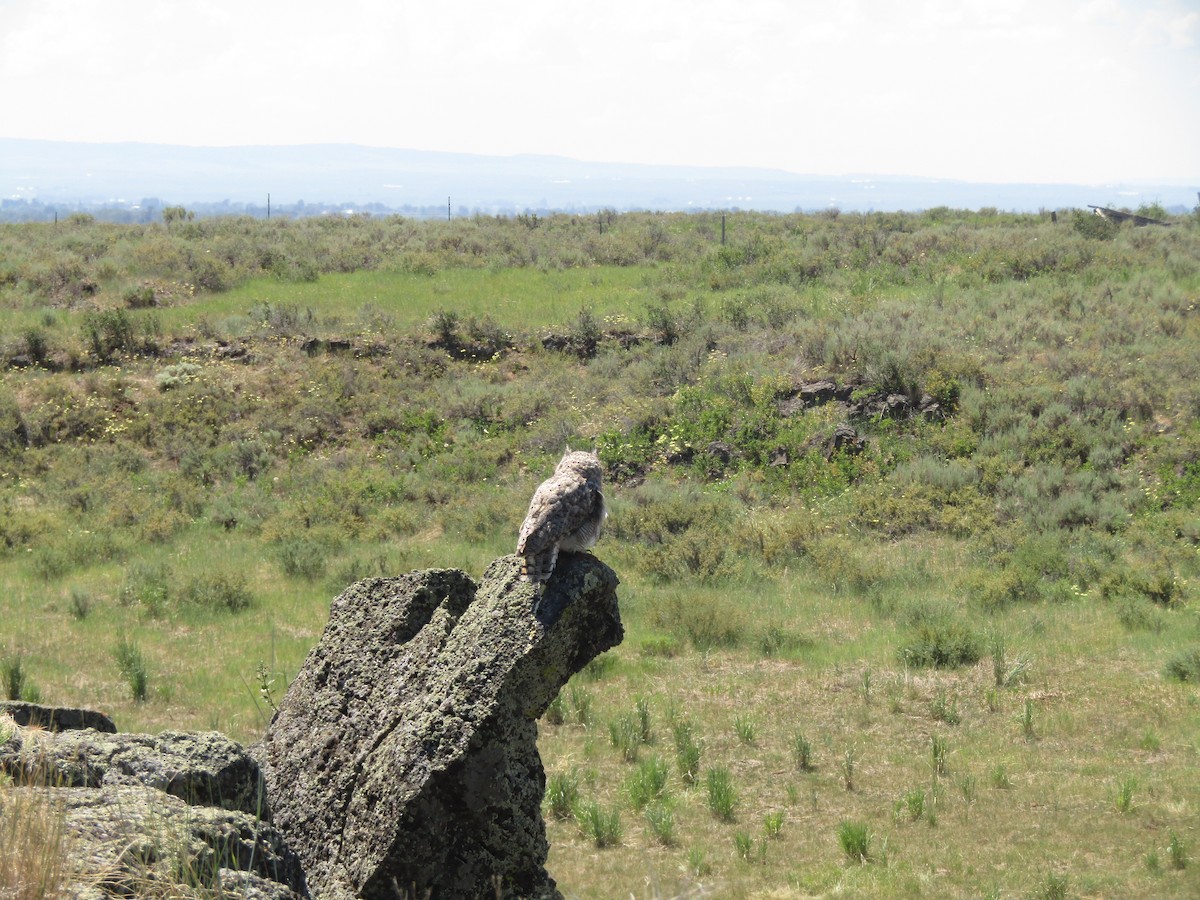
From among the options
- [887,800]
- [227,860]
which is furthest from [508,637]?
[887,800]

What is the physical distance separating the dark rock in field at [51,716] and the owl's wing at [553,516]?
8.36 feet

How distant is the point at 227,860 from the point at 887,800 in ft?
21.1

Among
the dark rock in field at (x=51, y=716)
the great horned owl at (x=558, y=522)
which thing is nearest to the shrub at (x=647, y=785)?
the great horned owl at (x=558, y=522)

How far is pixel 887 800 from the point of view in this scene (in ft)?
31.0

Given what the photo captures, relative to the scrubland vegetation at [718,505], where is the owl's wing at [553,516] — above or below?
above

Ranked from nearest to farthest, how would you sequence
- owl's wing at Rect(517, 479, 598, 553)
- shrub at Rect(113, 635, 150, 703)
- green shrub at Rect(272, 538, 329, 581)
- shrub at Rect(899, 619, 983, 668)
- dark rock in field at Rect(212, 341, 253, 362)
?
owl's wing at Rect(517, 479, 598, 553) < shrub at Rect(113, 635, 150, 703) < shrub at Rect(899, 619, 983, 668) < green shrub at Rect(272, 538, 329, 581) < dark rock in field at Rect(212, 341, 253, 362)

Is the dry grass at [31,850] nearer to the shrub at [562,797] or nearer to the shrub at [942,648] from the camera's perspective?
the shrub at [562,797]

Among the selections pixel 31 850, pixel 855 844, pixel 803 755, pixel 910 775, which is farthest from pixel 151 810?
pixel 910 775

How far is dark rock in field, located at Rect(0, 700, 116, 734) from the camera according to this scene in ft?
19.5

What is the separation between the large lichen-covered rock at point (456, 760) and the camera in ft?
18.4

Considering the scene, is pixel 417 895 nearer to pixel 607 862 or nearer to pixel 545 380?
pixel 607 862

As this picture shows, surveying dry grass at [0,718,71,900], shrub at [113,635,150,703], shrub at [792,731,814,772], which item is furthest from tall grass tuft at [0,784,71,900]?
shrub at [113,635,150,703]

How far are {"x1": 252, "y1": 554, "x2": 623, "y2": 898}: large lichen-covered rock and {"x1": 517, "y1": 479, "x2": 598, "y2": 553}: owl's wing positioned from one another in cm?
21

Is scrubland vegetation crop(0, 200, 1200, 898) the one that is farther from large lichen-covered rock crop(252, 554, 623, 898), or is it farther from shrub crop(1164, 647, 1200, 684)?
large lichen-covered rock crop(252, 554, 623, 898)
